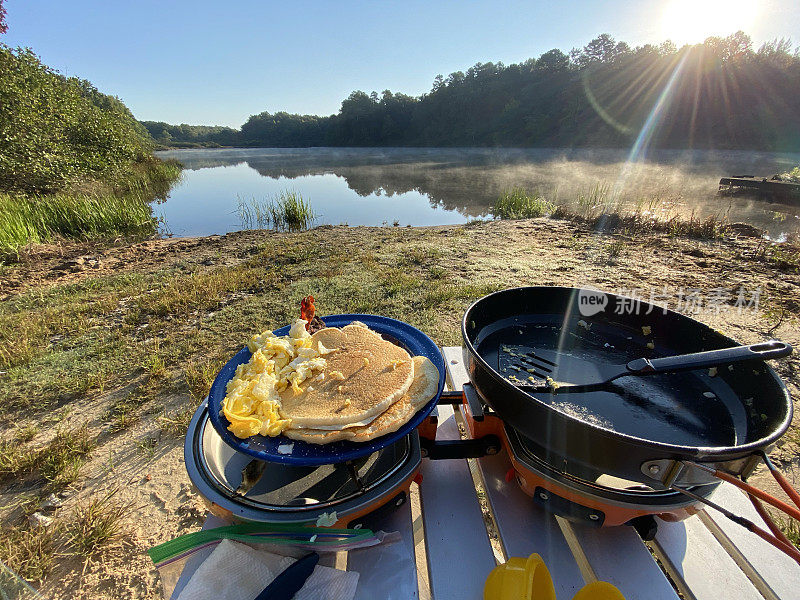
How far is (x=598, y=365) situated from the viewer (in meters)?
1.37

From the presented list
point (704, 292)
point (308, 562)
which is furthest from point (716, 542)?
point (704, 292)

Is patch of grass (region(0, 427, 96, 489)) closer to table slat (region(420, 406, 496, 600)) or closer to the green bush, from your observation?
table slat (region(420, 406, 496, 600))

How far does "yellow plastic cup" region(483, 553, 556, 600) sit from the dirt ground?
1.60 m

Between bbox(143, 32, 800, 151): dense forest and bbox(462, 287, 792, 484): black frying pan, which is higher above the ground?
Answer: bbox(143, 32, 800, 151): dense forest

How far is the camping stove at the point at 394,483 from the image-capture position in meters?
1.02

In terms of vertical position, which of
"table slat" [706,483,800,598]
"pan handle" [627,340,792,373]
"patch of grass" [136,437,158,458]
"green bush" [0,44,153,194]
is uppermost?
"green bush" [0,44,153,194]

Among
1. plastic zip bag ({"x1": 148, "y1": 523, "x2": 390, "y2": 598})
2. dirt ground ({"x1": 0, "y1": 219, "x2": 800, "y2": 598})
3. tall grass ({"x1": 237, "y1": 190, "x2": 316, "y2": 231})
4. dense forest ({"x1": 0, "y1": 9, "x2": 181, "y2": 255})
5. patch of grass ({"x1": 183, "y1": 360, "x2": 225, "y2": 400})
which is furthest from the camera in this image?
tall grass ({"x1": 237, "y1": 190, "x2": 316, "y2": 231})

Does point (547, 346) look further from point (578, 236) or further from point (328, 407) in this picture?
point (578, 236)

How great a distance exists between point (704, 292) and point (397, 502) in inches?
198

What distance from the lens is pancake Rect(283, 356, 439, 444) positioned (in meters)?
1.04

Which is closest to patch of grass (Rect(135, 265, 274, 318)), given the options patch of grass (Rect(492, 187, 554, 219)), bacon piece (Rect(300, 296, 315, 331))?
bacon piece (Rect(300, 296, 315, 331))

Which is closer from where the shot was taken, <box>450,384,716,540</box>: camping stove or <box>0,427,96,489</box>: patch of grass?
<box>450,384,716,540</box>: camping stove

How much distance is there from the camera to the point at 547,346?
1513 mm

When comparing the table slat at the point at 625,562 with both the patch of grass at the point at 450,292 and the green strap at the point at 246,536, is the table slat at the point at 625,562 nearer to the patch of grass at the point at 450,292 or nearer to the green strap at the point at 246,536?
the green strap at the point at 246,536
